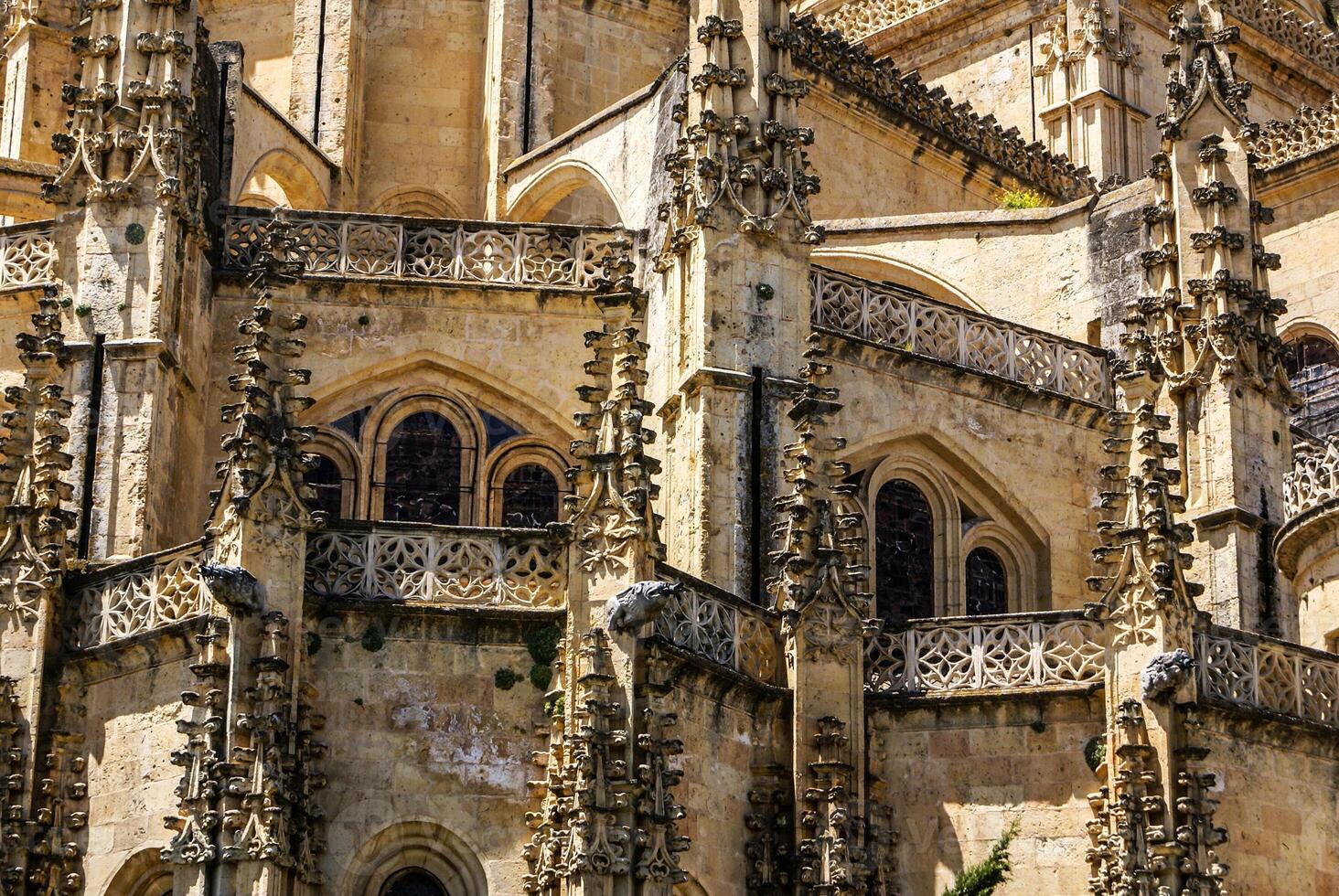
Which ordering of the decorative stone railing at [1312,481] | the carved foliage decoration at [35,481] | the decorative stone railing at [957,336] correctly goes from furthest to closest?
the decorative stone railing at [957,336] < the decorative stone railing at [1312,481] < the carved foliage decoration at [35,481]

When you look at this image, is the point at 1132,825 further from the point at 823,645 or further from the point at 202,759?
the point at 202,759

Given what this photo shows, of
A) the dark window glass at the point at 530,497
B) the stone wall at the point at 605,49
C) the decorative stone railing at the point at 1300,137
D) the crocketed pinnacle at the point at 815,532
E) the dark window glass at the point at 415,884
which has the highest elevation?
the stone wall at the point at 605,49

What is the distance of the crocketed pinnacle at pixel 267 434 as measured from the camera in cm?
2778

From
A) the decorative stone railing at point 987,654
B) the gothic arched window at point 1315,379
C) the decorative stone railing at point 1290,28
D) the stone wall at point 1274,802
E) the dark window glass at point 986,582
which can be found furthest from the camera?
the decorative stone railing at point 1290,28

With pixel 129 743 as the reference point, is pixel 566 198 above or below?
above

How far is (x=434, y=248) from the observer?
34.2 meters

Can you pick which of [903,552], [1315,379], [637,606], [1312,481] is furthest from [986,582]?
[637,606]

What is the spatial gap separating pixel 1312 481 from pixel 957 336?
16.1 feet

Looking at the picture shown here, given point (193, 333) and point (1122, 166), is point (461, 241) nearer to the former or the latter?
point (193, 333)

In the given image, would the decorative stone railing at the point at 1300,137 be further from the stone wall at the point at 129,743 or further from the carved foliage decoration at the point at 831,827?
the stone wall at the point at 129,743

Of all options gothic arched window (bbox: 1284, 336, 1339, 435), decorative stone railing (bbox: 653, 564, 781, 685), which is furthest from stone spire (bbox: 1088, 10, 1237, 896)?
gothic arched window (bbox: 1284, 336, 1339, 435)

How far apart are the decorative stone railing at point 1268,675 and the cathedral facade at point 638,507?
0.21ft

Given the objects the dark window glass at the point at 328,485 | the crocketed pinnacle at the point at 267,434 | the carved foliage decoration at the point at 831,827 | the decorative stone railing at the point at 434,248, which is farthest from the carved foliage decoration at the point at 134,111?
the carved foliage decoration at the point at 831,827

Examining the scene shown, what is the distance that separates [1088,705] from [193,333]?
1117 centimetres
